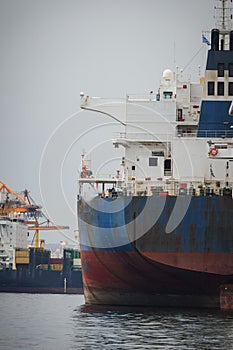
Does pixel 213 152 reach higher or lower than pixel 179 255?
higher

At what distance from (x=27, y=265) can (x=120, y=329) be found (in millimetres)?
49751

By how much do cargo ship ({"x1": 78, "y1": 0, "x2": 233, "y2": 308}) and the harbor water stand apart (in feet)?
3.75

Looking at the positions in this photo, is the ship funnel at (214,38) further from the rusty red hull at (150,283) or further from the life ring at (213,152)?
the rusty red hull at (150,283)

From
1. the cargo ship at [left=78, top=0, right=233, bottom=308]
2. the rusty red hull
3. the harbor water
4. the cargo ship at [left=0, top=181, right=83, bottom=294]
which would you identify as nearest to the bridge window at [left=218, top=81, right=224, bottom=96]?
the cargo ship at [left=78, top=0, right=233, bottom=308]

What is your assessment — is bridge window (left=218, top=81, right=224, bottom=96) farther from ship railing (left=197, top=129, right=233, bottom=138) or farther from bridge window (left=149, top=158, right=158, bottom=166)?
bridge window (left=149, top=158, right=158, bottom=166)

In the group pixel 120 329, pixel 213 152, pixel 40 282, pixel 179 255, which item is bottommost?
pixel 120 329

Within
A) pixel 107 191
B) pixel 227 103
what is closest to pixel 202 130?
pixel 227 103

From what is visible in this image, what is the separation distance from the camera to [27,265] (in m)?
83.4

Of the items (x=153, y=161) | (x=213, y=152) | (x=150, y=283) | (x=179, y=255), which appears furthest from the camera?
(x=153, y=161)

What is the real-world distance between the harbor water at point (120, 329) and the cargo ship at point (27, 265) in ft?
124

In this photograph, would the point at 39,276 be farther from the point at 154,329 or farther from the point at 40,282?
the point at 154,329

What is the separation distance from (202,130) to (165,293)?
7.48m

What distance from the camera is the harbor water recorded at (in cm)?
3059

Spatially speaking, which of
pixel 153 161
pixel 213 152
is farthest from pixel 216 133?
pixel 213 152
